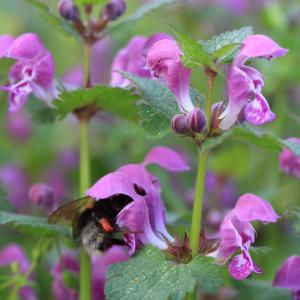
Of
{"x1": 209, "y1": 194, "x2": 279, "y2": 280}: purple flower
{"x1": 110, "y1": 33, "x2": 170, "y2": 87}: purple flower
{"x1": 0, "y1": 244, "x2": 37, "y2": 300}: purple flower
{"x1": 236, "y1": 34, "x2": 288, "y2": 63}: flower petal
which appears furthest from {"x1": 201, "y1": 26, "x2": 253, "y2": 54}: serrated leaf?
{"x1": 0, "y1": 244, "x2": 37, "y2": 300}: purple flower

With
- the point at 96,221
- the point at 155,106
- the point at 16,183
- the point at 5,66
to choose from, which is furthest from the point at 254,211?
the point at 16,183

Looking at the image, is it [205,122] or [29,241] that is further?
[29,241]

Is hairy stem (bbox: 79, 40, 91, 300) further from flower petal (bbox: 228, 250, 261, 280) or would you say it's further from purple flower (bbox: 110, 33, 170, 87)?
flower petal (bbox: 228, 250, 261, 280)

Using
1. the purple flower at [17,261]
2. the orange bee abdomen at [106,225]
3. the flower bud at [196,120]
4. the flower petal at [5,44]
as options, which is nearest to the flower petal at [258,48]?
the flower bud at [196,120]

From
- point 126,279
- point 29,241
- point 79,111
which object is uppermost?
point 79,111

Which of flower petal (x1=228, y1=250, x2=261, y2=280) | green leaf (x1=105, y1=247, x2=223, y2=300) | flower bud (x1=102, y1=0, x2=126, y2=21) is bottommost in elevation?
green leaf (x1=105, y1=247, x2=223, y2=300)

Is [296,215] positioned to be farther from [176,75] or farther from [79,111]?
[79,111]

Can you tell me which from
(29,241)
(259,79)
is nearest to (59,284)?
(259,79)

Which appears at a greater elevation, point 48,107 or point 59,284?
point 48,107
